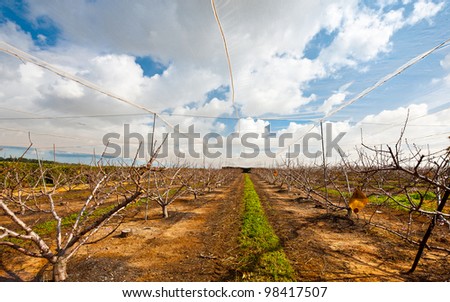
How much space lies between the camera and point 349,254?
455 centimetres

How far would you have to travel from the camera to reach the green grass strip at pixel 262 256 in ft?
11.8

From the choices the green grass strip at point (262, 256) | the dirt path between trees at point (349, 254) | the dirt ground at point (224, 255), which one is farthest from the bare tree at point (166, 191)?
the dirt path between trees at point (349, 254)

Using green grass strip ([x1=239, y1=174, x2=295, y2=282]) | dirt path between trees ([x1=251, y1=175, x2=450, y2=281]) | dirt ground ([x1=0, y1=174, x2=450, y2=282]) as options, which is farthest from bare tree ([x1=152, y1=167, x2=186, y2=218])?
dirt path between trees ([x1=251, y1=175, x2=450, y2=281])

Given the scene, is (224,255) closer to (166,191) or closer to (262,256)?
(262,256)

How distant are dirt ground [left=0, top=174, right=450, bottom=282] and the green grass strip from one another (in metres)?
0.17

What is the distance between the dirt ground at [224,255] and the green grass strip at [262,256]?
17cm

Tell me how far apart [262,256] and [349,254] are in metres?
1.81

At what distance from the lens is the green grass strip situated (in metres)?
3.60

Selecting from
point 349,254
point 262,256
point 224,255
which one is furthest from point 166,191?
point 349,254

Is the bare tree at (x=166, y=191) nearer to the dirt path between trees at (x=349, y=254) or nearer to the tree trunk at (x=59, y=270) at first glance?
the tree trunk at (x=59, y=270)

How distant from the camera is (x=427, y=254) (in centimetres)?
456

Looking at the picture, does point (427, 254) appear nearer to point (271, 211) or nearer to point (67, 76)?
point (271, 211)

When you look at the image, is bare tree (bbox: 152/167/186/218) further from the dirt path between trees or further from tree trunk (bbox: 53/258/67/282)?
the dirt path between trees
